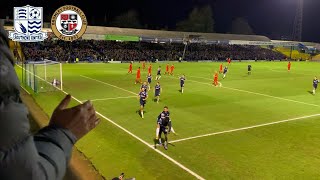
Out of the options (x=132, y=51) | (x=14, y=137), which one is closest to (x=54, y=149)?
(x=14, y=137)

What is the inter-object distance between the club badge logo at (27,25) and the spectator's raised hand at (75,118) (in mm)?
38054

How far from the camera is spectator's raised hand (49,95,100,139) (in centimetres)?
197

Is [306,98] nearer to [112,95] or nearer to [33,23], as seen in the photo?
[112,95]

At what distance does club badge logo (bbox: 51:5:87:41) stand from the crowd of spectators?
34.3 m

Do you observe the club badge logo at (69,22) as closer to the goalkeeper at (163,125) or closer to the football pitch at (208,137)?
the football pitch at (208,137)

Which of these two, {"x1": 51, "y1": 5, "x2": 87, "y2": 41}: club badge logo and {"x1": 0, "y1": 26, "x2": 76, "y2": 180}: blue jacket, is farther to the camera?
{"x1": 51, "y1": 5, "x2": 87, "y2": 41}: club badge logo

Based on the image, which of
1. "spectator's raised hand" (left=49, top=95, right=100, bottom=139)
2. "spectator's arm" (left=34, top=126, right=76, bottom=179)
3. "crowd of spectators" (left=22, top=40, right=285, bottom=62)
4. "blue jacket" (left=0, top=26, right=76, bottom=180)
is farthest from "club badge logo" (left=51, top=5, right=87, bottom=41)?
"crowd of spectators" (left=22, top=40, right=285, bottom=62)

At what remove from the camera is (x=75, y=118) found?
2025 millimetres

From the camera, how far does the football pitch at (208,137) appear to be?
12344mm

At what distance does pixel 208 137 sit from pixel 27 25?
1212 inches

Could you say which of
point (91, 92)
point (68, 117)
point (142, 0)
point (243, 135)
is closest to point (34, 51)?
point (91, 92)

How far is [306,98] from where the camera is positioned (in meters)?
Result: 29.5

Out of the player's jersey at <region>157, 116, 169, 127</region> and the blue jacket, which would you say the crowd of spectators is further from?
the blue jacket

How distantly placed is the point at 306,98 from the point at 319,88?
8.66 meters
